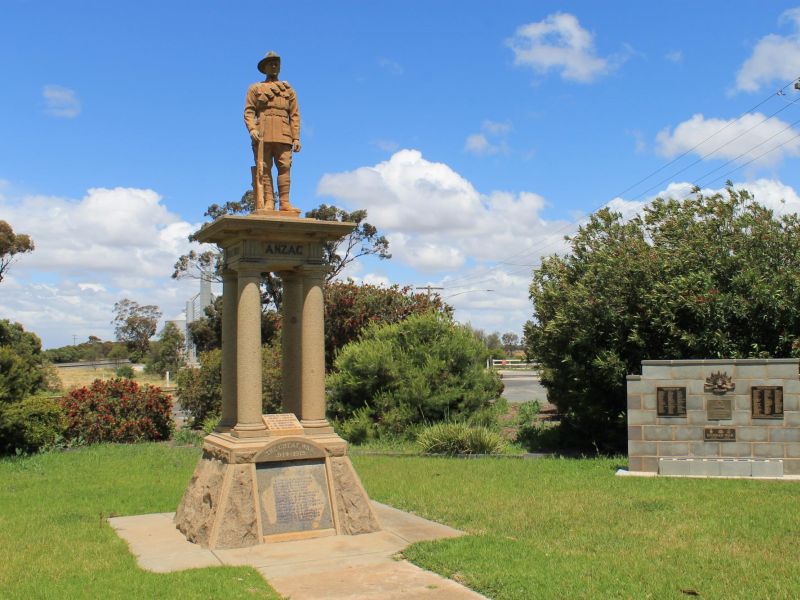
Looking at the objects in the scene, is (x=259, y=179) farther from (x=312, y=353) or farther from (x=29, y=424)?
(x=29, y=424)

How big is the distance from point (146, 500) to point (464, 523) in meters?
4.90

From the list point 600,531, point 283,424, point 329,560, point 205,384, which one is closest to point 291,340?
point 283,424

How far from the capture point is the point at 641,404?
13703mm

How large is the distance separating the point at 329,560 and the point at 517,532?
2.18 metres

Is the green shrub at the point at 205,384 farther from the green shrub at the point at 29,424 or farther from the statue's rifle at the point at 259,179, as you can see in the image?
the statue's rifle at the point at 259,179

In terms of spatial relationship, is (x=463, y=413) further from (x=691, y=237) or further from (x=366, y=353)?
(x=691, y=237)

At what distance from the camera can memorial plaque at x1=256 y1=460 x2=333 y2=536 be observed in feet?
29.4

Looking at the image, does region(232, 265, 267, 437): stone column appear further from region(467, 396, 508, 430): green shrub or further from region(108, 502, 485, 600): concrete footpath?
region(467, 396, 508, 430): green shrub

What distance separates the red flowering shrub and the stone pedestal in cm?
1075

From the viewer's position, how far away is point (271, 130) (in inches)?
387

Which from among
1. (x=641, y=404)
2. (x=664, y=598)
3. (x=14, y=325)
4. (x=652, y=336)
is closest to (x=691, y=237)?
(x=652, y=336)

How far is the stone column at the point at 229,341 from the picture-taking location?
33.7 feet

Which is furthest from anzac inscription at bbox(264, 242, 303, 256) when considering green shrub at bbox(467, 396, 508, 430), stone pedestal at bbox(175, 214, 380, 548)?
green shrub at bbox(467, 396, 508, 430)

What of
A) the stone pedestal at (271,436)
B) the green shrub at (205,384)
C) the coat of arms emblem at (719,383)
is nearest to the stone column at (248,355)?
the stone pedestal at (271,436)
